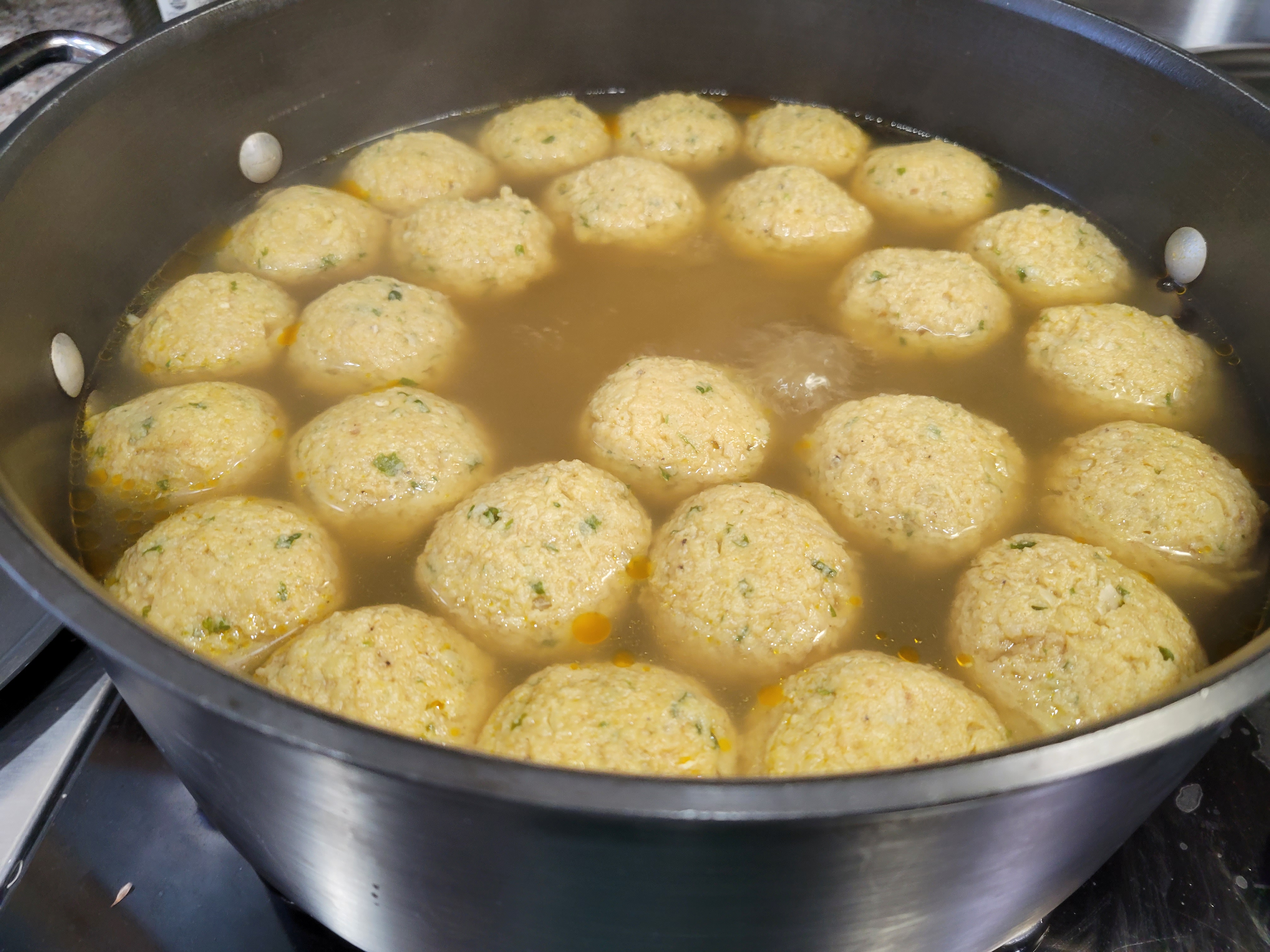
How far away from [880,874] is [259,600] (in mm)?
945

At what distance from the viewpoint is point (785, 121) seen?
7.82 ft

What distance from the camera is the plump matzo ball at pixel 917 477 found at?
5.15ft

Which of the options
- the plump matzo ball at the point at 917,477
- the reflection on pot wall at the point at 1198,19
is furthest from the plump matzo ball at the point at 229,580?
the reflection on pot wall at the point at 1198,19

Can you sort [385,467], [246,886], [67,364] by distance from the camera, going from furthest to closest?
1. [67,364]
2. [385,467]
3. [246,886]

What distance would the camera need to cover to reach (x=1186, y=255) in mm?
1982

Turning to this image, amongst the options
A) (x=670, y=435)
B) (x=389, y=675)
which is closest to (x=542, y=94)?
(x=670, y=435)

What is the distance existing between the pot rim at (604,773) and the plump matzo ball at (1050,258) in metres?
1.22

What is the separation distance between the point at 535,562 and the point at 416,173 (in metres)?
1.16

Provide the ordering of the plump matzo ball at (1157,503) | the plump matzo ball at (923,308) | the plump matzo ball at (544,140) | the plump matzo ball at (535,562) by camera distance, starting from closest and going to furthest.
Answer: the plump matzo ball at (535,562)
the plump matzo ball at (1157,503)
the plump matzo ball at (923,308)
the plump matzo ball at (544,140)

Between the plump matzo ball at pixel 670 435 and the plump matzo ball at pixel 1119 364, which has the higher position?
the plump matzo ball at pixel 670 435

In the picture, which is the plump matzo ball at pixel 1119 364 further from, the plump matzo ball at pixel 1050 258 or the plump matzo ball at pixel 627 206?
the plump matzo ball at pixel 627 206

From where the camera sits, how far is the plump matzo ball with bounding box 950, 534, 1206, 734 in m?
1.32

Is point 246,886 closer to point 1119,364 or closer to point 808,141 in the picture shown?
point 1119,364

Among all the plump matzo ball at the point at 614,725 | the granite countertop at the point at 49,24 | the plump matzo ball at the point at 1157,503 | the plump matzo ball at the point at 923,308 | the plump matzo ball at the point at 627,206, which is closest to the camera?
the plump matzo ball at the point at 614,725
